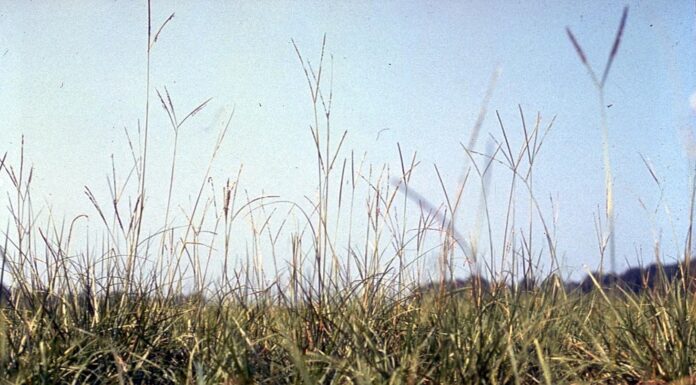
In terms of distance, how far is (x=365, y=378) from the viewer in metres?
1.53

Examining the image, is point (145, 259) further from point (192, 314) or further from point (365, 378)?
point (365, 378)

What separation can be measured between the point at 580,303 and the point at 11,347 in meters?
1.76

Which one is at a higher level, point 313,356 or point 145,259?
point 145,259

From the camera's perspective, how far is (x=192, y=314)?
2.38m

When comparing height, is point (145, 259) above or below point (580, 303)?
above

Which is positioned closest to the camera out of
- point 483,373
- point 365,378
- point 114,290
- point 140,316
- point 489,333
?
point 365,378

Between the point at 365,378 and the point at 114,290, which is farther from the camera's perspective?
the point at 114,290

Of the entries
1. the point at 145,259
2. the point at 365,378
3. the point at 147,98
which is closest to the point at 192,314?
the point at 145,259

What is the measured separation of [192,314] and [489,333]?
3.52ft

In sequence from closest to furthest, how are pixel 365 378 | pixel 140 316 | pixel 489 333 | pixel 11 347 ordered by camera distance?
pixel 365 378 → pixel 489 333 → pixel 11 347 → pixel 140 316

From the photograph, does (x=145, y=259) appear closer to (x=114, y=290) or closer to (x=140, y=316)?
(x=114, y=290)

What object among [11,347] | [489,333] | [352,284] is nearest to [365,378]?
[489,333]

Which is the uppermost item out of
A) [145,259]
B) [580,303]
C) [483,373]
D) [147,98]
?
[147,98]

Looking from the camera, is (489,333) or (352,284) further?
(352,284)
